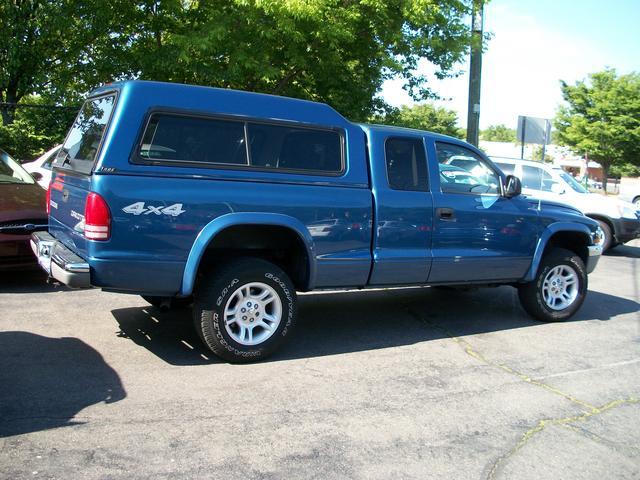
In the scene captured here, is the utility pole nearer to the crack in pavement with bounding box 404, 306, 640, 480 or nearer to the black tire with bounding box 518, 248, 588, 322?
the black tire with bounding box 518, 248, 588, 322

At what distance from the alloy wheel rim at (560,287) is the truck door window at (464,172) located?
1.29 metres

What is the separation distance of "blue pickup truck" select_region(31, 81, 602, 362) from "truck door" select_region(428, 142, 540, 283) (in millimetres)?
15

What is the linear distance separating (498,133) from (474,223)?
114 meters

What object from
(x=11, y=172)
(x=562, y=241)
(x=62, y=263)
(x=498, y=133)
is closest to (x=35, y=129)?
(x=11, y=172)

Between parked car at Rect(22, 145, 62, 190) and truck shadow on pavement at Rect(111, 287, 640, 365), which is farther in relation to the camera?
parked car at Rect(22, 145, 62, 190)

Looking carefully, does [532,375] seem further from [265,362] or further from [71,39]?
[71,39]

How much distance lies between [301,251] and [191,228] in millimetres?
1082

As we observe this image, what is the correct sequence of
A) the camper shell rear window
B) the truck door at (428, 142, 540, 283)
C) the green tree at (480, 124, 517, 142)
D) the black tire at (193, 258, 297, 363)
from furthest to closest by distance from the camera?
the green tree at (480, 124, 517, 142)
the truck door at (428, 142, 540, 283)
the black tire at (193, 258, 297, 363)
the camper shell rear window

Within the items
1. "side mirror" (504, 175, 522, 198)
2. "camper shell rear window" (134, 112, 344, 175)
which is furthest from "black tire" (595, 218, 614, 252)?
"camper shell rear window" (134, 112, 344, 175)

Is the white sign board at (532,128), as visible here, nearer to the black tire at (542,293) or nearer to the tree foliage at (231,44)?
the tree foliage at (231,44)

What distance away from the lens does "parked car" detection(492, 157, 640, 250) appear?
12.4m

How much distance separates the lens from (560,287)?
6.88 m

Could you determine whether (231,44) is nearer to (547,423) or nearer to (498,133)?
(547,423)

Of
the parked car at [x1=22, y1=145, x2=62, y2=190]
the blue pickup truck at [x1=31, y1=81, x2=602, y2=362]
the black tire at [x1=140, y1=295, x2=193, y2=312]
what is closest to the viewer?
the blue pickup truck at [x1=31, y1=81, x2=602, y2=362]
